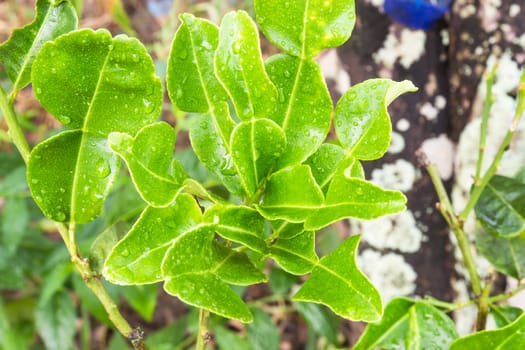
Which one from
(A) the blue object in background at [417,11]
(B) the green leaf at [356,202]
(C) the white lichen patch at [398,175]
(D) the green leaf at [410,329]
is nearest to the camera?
(B) the green leaf at [356,202]

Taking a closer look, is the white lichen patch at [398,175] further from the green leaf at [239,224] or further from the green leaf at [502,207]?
the green leaf at [239,224]

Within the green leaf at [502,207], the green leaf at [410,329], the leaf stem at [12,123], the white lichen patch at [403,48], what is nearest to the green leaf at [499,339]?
the green leaf at [410,329]

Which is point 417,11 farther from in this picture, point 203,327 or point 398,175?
point 203,327

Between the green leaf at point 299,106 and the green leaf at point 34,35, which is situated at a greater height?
the green leaf at point 34,35

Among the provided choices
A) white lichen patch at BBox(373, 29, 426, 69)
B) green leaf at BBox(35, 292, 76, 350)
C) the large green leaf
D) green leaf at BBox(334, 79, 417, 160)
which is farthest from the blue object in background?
green leaf at BBox(35, 292, 76, 350)

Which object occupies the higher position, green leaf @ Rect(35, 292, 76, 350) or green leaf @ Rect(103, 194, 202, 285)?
green leaf @ Rect(103, 194, 202, 285)

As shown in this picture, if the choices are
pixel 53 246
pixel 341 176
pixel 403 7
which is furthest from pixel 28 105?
pixel 341 176

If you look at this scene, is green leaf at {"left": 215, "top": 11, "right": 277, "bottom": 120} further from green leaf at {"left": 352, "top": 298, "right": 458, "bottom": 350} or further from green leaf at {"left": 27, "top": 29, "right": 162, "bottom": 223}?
green leaf at {"left": 352, "top": 298, "right": 458, "bottom": 350}

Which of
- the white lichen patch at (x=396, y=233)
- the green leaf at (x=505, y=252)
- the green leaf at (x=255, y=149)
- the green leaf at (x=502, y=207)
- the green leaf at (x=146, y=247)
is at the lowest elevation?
the white lichen patch at (x=396, y=233)
